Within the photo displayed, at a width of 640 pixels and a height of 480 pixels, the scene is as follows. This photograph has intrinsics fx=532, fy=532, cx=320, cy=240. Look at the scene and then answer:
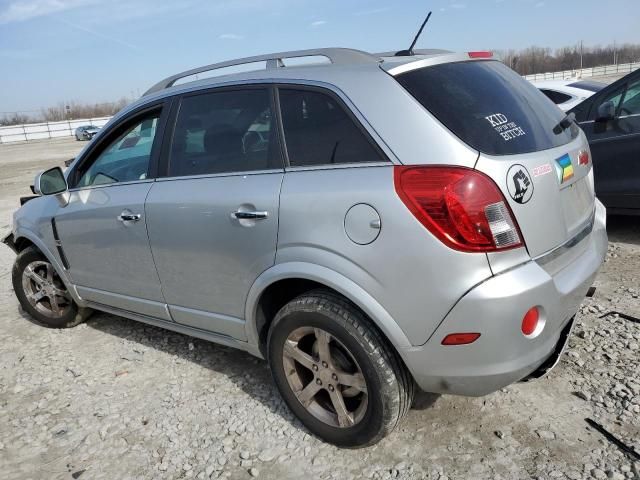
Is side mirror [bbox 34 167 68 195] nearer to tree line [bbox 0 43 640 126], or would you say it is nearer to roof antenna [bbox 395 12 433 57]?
roof antenna [bbox 395 12 433 57]

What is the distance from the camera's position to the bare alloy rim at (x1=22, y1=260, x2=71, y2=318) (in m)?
4.42

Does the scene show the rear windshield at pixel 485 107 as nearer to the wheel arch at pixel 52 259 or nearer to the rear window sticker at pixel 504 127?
the rear window sticker at pixel 504 127

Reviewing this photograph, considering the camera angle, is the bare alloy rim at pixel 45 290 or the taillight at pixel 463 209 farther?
the bare alloy rim at pixel 45 290

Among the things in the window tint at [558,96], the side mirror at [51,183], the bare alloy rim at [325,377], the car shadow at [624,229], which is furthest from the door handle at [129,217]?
the window tint at [558,96]

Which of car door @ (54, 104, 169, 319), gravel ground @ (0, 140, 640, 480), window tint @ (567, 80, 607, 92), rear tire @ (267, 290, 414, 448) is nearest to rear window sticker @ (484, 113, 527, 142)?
rear tire @ (267, 290, 414, 448)

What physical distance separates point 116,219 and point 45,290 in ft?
5.01

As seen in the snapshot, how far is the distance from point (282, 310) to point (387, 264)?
70 centimetres

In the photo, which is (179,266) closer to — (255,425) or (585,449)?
(255,425)

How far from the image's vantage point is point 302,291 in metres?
2.77

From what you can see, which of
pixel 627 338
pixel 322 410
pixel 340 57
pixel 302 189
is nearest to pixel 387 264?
pixel 302 189

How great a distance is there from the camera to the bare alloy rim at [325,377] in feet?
8.33

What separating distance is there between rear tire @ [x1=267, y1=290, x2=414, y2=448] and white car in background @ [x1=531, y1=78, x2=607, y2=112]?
24.3 ft

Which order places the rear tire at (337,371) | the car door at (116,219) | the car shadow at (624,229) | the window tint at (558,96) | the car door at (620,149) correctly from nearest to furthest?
the rear tire at (337,371), the car door at (116,219), the car door at (620,149), the car shadow at (624,229), the window tint at (558,96)

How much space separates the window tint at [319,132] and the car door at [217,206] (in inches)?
4.4
